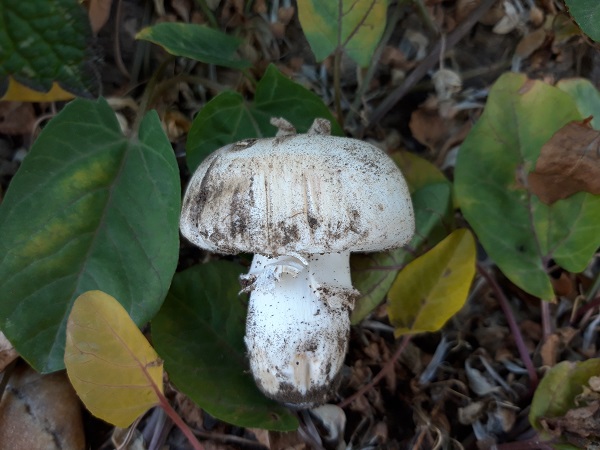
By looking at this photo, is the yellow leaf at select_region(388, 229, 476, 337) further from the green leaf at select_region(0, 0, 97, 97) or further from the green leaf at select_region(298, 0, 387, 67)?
the green leaf at select_region(0, 0, 97, 97)

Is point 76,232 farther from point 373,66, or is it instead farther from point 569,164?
point 569,164

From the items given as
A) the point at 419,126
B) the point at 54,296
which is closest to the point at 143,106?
the point at 54,296

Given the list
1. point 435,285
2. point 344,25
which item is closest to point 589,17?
point 344,25

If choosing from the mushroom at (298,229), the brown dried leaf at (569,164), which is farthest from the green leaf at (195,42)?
the brown dried leaf at (569,164)

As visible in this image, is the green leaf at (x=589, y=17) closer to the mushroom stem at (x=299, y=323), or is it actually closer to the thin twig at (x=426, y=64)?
the thin twig at (x=426, y=64)

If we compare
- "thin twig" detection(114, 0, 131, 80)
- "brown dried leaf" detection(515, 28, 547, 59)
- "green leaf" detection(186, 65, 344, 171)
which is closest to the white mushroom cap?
"green leaf" detection(186, 65, 344, 171)
